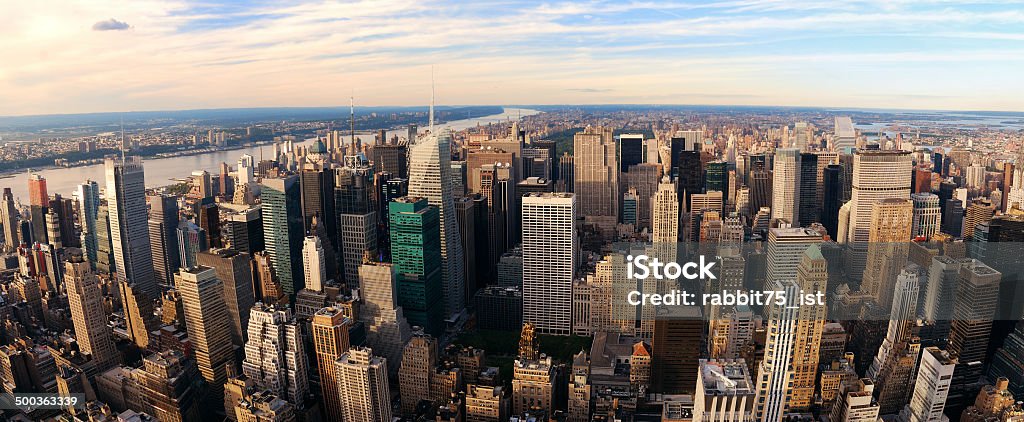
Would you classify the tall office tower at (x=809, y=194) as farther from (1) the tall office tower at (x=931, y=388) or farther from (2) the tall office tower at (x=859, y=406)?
(2) the tall office tower at (x=859, y=406)

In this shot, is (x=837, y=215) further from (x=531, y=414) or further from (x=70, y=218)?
(x=70, y=218)

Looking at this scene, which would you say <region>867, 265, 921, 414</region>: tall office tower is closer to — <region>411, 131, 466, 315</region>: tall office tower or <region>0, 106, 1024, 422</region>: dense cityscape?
<region>0, 106, 1024, 422</region>: dense cityscape

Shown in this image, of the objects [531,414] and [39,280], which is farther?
[39,280]

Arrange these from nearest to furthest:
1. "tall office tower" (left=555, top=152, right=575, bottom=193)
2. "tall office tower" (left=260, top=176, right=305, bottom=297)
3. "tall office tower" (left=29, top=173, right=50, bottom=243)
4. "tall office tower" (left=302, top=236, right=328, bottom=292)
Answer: "tall office tower" (left=302, top=236, right=328, bottom=292) → "tall office tower" (left=260, top=176, right=305, bottom=297) → "tall office tower" (left=29, top=173, right=50, bottom=243) → "tall office tower" (left=555, top=152, right=575, bottom=193)

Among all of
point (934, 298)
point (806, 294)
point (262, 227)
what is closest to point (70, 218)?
point (262, 227)

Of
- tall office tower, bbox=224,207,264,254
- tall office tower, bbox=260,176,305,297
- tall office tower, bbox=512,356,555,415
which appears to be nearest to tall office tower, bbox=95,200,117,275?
tall office tower, bbox=224,207,264,254

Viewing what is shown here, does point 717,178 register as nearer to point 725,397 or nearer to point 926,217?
point 926,217
